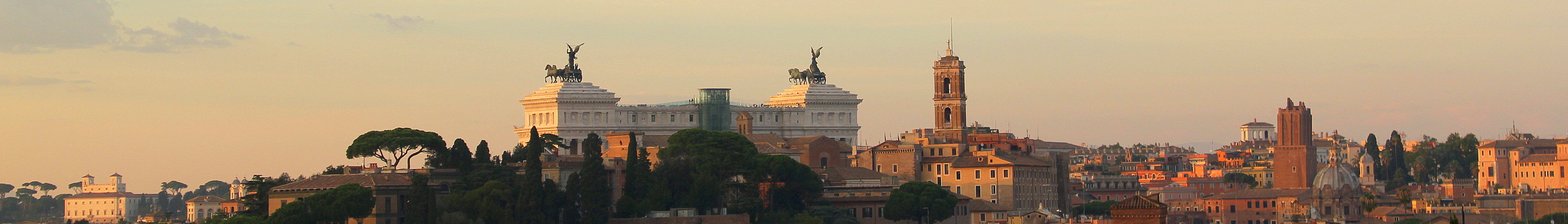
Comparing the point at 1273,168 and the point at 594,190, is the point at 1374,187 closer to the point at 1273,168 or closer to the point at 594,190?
the point at 1273,168

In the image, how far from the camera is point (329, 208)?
89750 mm

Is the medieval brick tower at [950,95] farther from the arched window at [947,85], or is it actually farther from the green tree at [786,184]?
the green tree at [786,184]

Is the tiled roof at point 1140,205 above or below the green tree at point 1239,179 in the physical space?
below

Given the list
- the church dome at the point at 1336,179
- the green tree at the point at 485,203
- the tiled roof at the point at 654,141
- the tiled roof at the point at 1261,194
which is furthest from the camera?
the tiled roof at the point at 1261,194

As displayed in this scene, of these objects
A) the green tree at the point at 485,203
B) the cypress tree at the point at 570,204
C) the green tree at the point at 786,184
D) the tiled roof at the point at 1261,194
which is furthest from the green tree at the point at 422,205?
the tiled roof at the point at 1261,194

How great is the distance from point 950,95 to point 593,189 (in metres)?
40.9

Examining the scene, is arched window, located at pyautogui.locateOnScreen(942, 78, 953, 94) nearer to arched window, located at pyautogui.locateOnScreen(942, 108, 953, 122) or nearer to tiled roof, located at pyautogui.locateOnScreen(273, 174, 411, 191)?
arched window, located at pyautogui.locateOnScreen(942, 108, 953, 122)

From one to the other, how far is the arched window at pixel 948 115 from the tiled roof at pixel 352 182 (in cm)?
4202

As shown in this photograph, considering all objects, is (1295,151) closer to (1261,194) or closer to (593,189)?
(1261,194)

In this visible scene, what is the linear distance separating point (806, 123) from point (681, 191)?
45127mm

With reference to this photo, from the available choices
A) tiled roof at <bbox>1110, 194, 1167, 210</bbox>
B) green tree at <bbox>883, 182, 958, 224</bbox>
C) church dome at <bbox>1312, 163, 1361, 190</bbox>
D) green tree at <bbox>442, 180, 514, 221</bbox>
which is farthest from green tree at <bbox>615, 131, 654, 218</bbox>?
church dome at <bbox>1312, 163, 1361, 190</bbox>

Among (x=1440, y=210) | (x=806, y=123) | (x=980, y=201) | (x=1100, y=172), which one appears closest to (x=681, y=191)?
(x=980, y=201)

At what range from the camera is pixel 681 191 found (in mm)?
102125

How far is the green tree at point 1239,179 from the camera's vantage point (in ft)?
563
